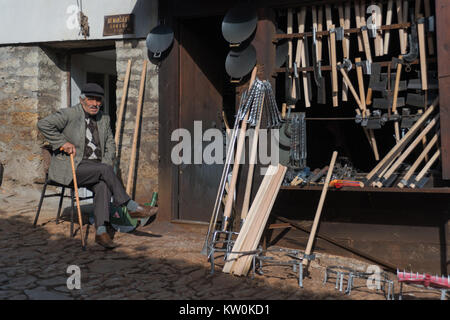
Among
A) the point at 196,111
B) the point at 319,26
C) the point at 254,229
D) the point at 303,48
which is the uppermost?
the point at 319,26

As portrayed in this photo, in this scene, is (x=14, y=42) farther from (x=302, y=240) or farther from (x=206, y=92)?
(x=302, y=240)

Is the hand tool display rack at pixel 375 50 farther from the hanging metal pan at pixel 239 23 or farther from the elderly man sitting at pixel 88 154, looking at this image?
the elderly man sitting at pixel 88 154

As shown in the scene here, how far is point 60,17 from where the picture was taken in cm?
681

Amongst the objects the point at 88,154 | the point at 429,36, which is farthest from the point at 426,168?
the point at 88,154

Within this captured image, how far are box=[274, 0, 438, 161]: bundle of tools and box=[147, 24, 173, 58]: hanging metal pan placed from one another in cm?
138

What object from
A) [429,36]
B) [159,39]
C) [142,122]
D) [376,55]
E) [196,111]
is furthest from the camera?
[142,122]

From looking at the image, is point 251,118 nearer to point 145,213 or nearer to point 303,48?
point 303,48

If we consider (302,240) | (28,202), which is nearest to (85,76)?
(28,202)

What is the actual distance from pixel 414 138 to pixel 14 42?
5639 mm

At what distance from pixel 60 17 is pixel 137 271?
4.29 meters

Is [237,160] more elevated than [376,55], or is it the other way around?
[376,55]

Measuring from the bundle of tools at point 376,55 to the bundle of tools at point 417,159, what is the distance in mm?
123

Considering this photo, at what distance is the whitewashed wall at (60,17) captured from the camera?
6273 mm

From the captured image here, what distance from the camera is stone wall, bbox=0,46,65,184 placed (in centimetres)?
698
